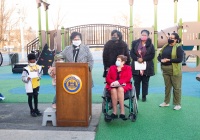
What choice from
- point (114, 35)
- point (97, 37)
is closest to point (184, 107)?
point (114, 35)

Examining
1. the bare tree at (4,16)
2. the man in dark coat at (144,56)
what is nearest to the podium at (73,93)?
the man in dark coat at (144,56)

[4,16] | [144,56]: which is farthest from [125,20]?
[144,56]

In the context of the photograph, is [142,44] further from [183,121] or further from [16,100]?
[16,100]

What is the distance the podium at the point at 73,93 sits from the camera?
4516 mm

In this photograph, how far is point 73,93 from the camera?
455 centimetres

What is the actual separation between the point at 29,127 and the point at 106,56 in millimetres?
2170

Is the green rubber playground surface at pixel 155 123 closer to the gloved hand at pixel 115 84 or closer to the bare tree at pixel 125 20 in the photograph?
the gloved hand at pixel 115 84

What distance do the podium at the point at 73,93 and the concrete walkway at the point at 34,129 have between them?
→ 172mm

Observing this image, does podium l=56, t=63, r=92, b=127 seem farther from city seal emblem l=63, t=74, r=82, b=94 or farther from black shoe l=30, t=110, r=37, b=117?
black shoe l=30, t=110, r=37, b=117

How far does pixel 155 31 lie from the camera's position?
1262 centimetres

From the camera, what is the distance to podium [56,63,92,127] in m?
4.52

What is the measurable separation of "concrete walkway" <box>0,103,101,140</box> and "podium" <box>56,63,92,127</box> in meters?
0.17

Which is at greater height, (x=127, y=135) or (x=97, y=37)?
(x=97, y=37)

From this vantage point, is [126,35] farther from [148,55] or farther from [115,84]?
[115,84]
